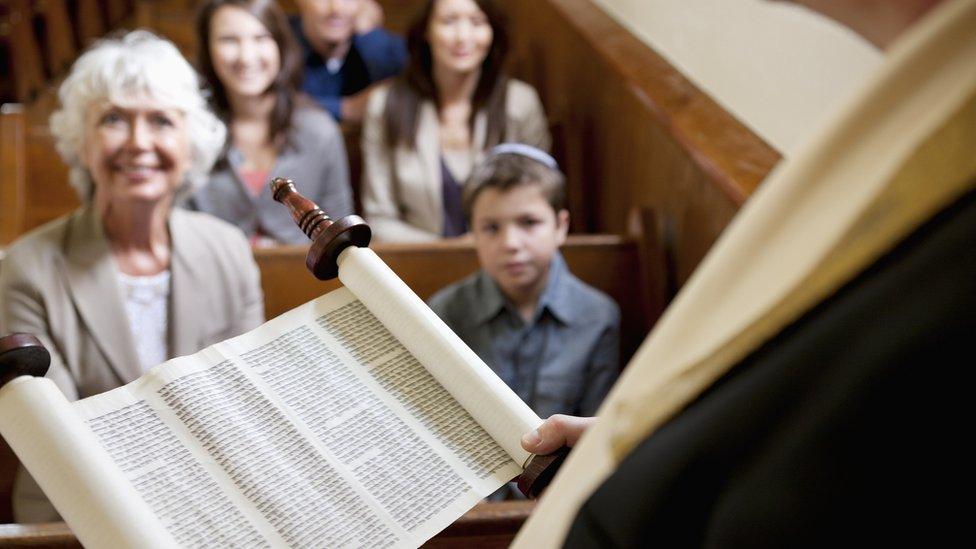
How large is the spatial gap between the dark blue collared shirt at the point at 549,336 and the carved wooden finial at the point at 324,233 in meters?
0.82

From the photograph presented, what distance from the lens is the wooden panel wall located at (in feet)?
5.74

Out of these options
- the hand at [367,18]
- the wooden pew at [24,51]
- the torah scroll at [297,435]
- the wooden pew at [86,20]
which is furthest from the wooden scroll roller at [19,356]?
the wooden pew at [86,20]

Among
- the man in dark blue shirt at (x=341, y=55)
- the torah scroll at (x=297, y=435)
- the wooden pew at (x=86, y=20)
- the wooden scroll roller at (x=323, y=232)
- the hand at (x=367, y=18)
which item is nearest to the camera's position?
the torah scroll at (x=297, y=435)

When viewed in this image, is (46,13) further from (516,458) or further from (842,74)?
(516,458)

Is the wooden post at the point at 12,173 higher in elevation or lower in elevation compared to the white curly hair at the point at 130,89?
lower

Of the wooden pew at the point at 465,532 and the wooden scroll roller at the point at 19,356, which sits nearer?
the wooden scroll roller at the point at 19,356

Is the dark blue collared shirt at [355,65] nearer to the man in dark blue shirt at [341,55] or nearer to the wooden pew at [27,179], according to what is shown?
the man in dark blue shirt at [341,55]

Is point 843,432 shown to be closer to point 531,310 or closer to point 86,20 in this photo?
point 531,310

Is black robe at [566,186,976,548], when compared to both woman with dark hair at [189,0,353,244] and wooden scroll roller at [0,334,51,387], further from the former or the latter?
woman with dark hair at [189,0,353,244]

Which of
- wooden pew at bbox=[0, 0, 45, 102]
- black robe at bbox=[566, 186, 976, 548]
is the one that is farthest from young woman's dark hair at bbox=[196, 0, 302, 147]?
black robe at bbox=[566, 186, 976, 548]

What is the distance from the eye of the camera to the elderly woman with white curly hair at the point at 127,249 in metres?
1.51

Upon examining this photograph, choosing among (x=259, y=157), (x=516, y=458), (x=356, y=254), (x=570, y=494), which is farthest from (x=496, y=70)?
(x=570, y=494)

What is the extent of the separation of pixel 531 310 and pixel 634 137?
0.72 metres

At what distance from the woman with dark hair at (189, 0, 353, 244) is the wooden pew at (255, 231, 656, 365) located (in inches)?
Result: 19.5
